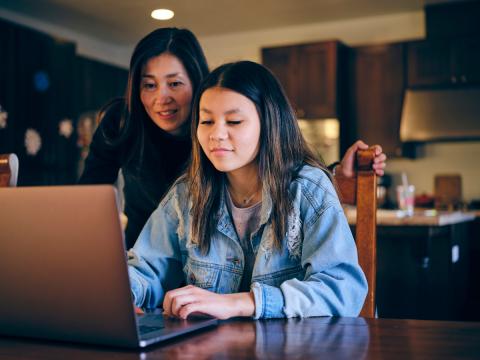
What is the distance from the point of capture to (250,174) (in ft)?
4.57

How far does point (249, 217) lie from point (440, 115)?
162 inches

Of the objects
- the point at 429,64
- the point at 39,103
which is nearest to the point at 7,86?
the point at 39,103

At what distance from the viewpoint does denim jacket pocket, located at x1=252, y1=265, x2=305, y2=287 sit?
1.23m

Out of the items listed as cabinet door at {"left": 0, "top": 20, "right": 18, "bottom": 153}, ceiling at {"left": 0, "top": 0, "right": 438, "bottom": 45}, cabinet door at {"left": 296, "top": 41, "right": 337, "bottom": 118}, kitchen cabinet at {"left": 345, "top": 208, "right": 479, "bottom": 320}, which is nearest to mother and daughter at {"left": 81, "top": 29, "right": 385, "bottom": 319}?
kitchen cabinet at {"left": 345, "top": 208, "right": 479, "bottom": 320}

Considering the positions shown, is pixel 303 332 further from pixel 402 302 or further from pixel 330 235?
pixel 402 302

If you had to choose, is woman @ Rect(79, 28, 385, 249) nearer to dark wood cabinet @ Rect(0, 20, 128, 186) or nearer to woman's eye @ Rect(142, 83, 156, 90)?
woman's eye @ Rect(142, 83, 156, 90)

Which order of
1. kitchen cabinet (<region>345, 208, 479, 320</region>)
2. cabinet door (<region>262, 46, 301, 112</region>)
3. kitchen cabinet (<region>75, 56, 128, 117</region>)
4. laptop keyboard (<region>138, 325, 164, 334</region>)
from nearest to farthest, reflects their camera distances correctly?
laptop keyboard (<region>138, 325, 164, 334</region>) → kitchen cabinet (<region>345, 208, 479, 320</region>) → cabinet door (<region>262, 46, 301, 112</region>) → kitchen cabinet (<region>75, 56, 128, 117</region>)

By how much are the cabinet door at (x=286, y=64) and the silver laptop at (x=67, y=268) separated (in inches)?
192

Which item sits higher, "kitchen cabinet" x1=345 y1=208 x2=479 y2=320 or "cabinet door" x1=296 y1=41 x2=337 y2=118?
"cabinet door" x1=296 y1=41 x2=337 y2=118

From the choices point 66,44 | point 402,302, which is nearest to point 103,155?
point 402,302

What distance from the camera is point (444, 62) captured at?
16.8ft

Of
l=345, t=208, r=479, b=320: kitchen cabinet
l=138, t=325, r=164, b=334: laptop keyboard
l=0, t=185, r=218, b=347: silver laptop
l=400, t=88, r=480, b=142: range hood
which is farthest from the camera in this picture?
l=400, t=88, r=480, b=142: range hood

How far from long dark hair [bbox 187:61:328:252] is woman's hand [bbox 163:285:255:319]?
0.25m

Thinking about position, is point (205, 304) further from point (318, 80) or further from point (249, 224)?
point (318, 80)
